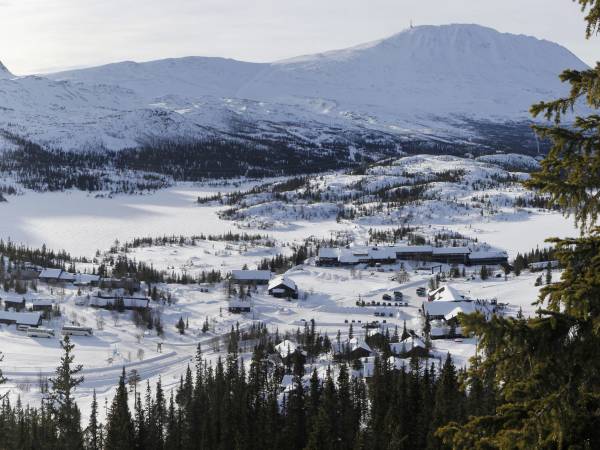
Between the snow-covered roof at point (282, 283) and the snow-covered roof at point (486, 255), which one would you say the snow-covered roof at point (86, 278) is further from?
the snow-covered roof at point (486, 255)

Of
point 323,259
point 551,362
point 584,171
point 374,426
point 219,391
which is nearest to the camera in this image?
point 551,362

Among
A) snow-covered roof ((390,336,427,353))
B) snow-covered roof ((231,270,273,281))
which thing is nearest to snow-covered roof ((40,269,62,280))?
snow-covered roof ((231,270,273,281))

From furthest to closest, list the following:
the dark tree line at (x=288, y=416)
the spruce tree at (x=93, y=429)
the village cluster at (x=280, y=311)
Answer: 1. the village cluster at (x=280, y=311)
2. the dark tree line at (x=288, y=416)
3. the spruce tree at (x=93, y=429)

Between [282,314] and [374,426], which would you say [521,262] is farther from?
[374,426]

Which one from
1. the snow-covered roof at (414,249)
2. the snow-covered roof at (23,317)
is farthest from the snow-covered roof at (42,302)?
the snow-covered roof at (414,249)

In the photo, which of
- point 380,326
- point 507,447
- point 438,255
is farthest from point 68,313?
point 507,447
